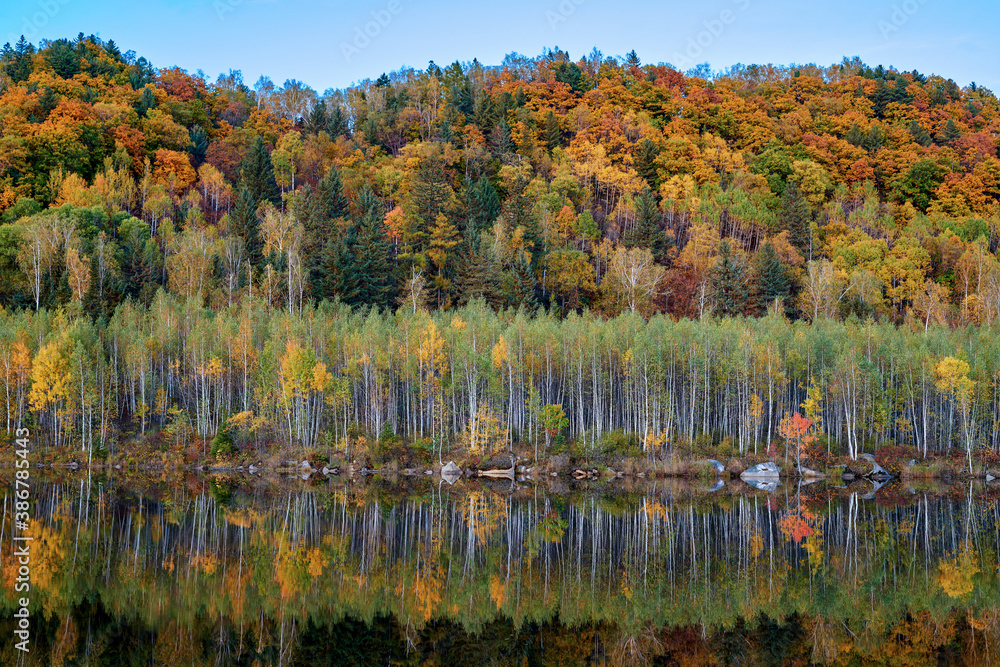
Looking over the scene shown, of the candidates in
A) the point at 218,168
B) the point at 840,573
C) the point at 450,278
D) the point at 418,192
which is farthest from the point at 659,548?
the point at 218,168

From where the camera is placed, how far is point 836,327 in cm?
6300

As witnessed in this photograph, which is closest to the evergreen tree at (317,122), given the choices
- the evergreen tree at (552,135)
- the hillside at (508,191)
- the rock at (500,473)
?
the hillside at (508,191)

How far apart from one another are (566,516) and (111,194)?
71.3 m

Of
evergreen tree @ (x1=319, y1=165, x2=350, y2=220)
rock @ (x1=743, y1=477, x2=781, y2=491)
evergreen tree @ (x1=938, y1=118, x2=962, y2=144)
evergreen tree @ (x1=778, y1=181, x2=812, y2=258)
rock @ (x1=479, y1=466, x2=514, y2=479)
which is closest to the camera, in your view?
rock @ (x1=743, y1=477, x2=781, y2=491)

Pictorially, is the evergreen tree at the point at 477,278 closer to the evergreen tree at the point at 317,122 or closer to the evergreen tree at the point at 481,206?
the evergreen tree at the point at 481,206

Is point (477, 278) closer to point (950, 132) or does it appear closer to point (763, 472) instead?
point (763, 472)

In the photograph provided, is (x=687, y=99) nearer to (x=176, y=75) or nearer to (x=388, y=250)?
(x=388, y=250)

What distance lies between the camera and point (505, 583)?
25.6 meters

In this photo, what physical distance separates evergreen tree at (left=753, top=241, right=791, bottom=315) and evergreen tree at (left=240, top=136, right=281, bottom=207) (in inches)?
2253

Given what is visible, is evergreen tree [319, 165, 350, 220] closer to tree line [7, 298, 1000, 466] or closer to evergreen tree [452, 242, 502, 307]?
evergreen tree [452, 242, 502, 307]

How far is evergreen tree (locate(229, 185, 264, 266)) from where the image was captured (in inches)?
3214

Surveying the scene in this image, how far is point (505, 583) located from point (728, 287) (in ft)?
188

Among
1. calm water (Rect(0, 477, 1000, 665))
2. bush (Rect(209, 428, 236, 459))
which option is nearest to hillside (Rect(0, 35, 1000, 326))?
bush (Rect(209, 428, 236, 459))

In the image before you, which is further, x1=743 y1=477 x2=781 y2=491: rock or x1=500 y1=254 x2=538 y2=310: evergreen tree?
x1=500 y1=254 x2=538 y2=310: evergreen tree
